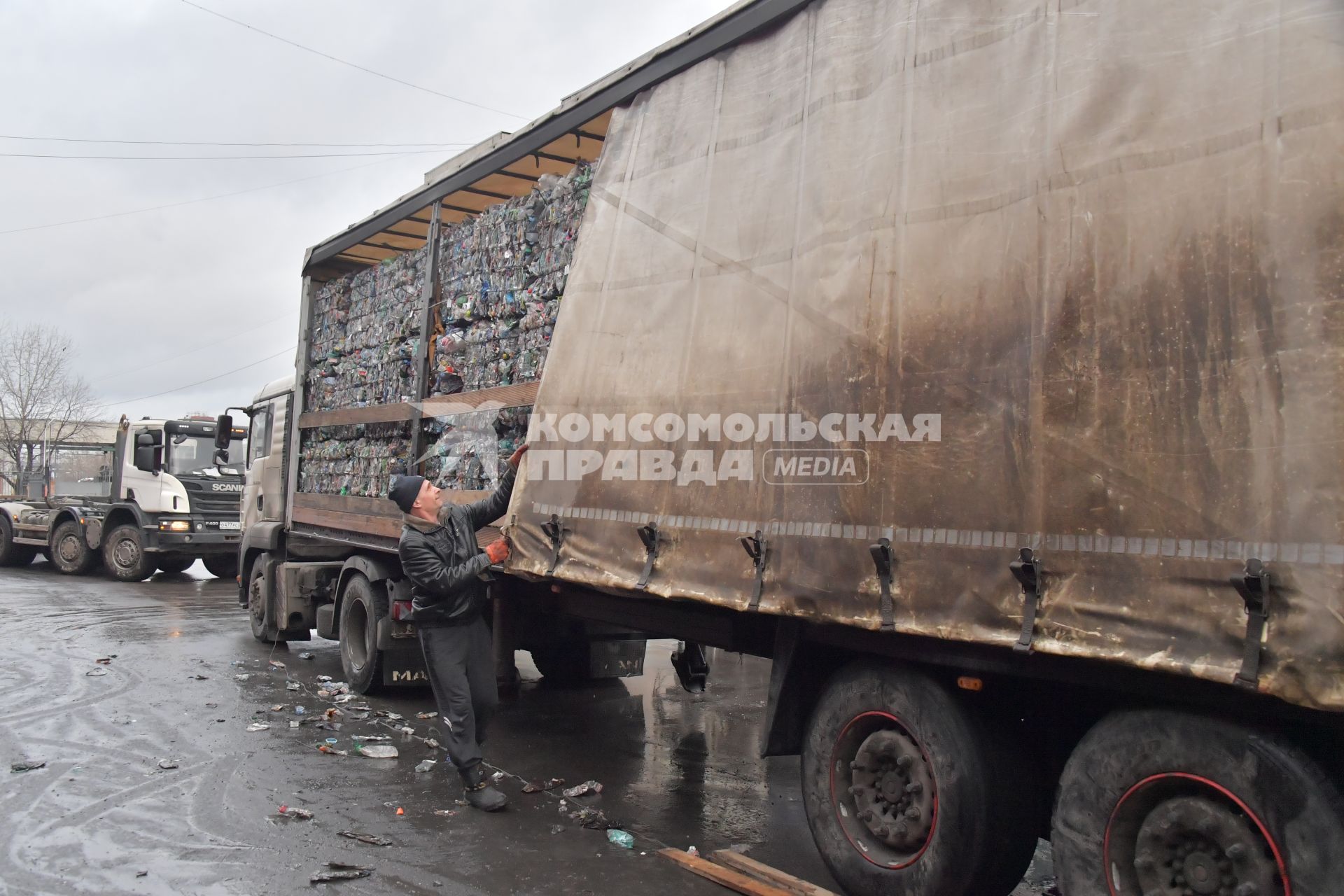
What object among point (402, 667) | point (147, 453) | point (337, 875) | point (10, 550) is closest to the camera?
point (337, 875)

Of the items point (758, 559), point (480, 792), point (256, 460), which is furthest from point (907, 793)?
point (256, 460)

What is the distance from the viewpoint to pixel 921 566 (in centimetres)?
341

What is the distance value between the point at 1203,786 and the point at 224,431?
37.6ft

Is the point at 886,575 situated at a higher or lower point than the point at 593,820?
higher

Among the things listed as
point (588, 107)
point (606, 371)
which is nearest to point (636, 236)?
point (606, 371)

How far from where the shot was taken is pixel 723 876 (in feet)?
14.0

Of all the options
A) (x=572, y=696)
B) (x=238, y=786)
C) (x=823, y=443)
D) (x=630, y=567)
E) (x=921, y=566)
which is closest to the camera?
(x=921, y=566)

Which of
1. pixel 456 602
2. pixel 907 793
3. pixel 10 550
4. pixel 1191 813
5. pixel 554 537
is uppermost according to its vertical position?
pixel 554 537

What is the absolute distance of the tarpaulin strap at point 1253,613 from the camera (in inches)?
98.8

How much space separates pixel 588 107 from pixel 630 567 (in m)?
2.74

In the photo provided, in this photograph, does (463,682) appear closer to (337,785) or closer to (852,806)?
(337,785)

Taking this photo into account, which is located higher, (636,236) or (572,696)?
(636,236)

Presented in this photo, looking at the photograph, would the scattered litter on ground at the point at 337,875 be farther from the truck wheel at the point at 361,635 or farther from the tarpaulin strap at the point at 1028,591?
the truck wheel at the point at 361,635

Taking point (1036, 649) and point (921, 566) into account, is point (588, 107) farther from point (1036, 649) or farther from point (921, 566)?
point (1036, 649)
